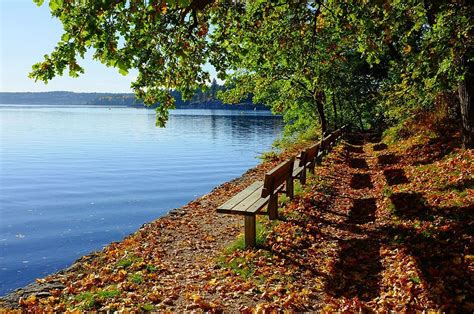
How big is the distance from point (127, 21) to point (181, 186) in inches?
655

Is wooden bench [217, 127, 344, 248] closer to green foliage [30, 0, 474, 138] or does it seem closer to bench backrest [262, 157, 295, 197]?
bench backrest [262, 157, 295, 197]

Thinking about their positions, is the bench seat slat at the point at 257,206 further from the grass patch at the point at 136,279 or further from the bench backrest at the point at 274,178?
the grass patch at the point at 136,279

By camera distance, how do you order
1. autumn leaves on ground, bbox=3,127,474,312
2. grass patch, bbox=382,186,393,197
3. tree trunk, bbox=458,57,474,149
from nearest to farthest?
autumn leaves on ground, bbox=3,127,474,312, grass patch, bbox=382,186,393,197, tree trunk, bbox=458,57,474,149

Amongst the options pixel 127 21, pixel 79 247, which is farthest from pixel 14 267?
pixel 127 21

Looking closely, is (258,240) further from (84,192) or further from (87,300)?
(84,192)

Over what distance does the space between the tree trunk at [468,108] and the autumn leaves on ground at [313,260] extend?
0.66 m

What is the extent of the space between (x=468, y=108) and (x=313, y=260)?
8.79 m

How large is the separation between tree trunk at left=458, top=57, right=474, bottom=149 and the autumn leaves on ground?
0.66m

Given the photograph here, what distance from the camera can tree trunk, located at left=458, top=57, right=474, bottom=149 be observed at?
41.8 ft

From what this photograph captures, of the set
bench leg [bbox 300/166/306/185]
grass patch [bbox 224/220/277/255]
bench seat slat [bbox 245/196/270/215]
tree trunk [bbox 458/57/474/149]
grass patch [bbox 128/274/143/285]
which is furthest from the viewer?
bench leg [bbox 300/166/306/185]

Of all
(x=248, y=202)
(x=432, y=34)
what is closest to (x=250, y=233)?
(x=248, y=202)

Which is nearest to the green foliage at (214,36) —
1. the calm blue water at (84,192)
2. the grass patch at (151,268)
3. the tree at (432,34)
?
the tree at (432,34)

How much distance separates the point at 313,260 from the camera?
7605mm

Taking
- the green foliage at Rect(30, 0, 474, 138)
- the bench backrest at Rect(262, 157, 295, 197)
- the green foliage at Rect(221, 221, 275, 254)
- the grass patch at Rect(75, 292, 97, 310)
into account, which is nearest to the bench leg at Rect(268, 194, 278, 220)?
the bench backrest at Rect(262, 157, 295, 197)
